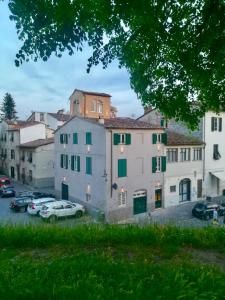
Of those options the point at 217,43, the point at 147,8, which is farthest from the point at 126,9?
the point at 217,43

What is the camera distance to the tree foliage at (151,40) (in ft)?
19.0

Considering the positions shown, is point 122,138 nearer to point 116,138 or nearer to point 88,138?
point 116,138

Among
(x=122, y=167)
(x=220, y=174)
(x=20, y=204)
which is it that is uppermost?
(x=122, y=167)

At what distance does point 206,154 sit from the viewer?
125 ft

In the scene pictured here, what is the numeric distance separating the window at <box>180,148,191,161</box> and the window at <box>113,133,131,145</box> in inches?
313

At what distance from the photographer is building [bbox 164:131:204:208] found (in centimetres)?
3434

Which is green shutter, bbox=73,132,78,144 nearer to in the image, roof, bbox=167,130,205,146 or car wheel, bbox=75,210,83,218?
car wheel, bbox=75,210,83,218

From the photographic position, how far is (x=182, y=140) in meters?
A: 35.3

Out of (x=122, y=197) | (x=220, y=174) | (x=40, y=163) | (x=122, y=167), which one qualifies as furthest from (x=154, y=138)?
(x=40, y=163)

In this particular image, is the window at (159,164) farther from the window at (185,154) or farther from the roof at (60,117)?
the roof at (60,117)

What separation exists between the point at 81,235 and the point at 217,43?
5516 mm

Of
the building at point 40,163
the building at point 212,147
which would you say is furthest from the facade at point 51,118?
the building at point 212,147

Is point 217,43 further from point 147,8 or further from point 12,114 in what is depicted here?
point 12,114

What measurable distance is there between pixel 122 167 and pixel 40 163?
1795cm
